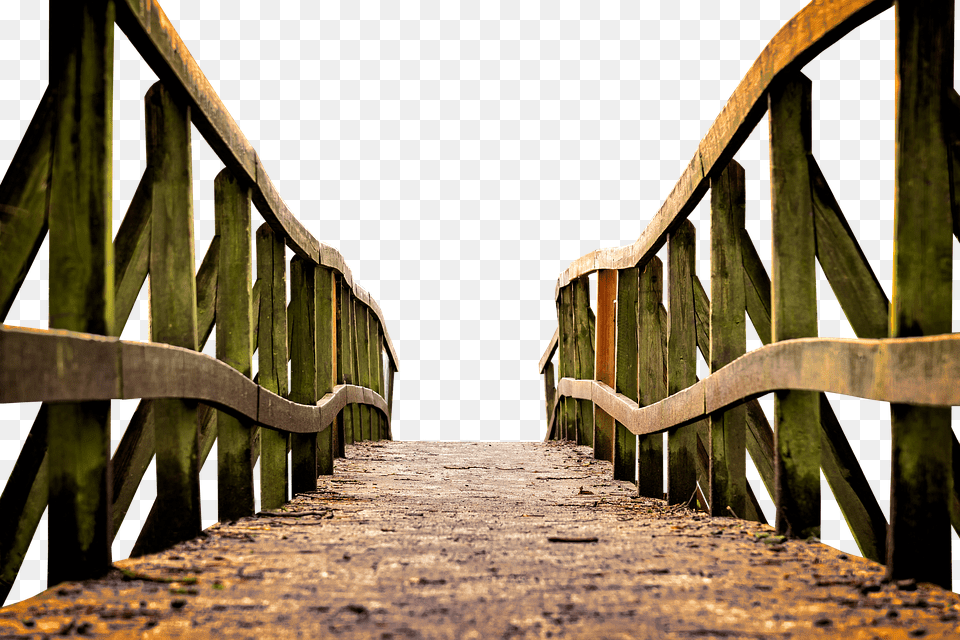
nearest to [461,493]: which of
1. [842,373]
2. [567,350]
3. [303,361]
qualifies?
[303,361]

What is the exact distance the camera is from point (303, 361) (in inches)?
211

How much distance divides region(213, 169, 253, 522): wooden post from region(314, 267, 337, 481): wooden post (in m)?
2.09

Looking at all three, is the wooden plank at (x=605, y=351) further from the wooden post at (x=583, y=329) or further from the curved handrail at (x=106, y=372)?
the curved handrail at (x=106, y=372)

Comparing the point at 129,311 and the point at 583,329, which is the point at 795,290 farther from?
the point at 583,329

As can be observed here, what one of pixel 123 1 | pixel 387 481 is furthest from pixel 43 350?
pixel 387 481

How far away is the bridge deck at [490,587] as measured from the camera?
1992mm

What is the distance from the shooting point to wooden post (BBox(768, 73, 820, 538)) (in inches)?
122

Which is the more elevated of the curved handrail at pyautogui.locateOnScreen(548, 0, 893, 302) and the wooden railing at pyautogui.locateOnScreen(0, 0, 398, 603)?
the curved handrail at pyautogui.locateOnScreen(548, 0, 893, 302)

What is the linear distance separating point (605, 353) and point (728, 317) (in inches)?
132

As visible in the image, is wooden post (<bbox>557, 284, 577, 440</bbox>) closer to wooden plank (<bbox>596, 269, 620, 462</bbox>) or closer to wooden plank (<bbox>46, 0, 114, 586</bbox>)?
wooden plank (<bbox>596, 269, 620, 462</bbox>)

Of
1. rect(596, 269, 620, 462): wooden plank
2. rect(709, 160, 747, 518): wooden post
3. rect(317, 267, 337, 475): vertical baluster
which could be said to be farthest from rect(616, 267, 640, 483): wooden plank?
rect(709, 160, 747, 518): wooden post

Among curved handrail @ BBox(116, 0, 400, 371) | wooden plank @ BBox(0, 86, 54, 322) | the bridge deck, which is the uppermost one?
curved handrail @ BBox(116, 0, 400, 371)

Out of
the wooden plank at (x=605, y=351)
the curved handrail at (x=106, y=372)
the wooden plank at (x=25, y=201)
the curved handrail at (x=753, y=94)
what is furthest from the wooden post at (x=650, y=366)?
the wooden plank at (x=25, y=201)

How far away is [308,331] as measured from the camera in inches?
212
